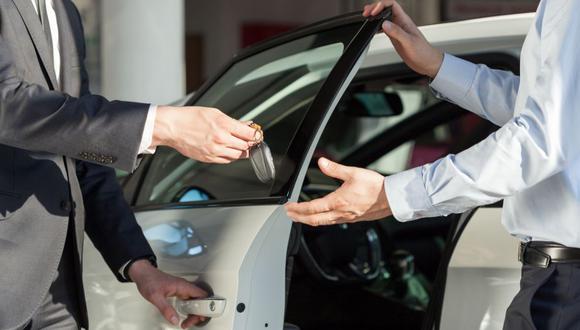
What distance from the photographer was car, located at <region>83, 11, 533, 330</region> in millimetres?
2520

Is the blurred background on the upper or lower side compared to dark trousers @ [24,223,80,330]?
lower

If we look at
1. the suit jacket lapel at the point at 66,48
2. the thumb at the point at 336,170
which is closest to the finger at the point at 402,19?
the thumb at the point at 336,170

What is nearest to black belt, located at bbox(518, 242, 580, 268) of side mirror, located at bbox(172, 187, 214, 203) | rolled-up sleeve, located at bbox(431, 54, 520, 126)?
rolled-up sleeve, located at bbox(431, 54, 520, 126)

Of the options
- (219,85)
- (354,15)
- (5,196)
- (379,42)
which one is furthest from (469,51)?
(5,196)

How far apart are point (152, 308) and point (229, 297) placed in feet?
1.01

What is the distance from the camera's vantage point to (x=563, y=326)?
1987mm

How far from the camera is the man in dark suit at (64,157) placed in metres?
2.04

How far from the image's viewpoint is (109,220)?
2486 mm

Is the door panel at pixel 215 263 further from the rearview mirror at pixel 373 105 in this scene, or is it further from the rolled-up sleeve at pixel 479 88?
the rearview mirror at pixel 373 105

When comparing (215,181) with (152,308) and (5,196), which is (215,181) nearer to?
(152,308)

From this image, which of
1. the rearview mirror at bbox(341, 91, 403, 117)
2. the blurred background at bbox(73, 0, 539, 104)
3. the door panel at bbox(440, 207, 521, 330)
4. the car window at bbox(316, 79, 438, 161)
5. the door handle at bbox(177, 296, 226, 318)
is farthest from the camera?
the blurred background at bbox(73, 0, 539, 104)

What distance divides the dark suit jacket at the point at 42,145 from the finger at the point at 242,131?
0.18m

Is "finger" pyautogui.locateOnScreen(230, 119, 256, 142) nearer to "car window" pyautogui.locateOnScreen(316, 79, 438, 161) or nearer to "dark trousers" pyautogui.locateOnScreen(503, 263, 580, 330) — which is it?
"dark trousers" pyautogui.locateOnScreen(503, 263, 580, 330)

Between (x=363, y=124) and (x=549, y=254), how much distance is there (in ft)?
14.5
